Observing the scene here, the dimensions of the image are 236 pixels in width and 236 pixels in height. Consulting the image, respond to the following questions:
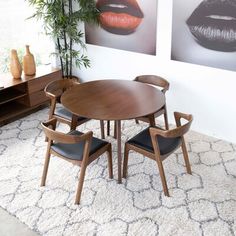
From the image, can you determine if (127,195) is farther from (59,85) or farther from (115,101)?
(59,85)

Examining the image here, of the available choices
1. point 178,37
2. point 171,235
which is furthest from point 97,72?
point 171,235

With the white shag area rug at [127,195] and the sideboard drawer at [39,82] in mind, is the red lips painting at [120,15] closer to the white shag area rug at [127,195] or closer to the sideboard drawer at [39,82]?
the sideboard drawer at [39,82]

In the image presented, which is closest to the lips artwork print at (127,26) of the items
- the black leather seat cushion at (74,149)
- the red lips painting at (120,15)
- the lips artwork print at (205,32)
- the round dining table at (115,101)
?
the red lips painting at (120,15)

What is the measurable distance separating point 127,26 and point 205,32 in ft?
3.30

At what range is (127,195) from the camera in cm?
264

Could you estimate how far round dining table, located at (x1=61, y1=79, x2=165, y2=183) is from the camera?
2.60 metres

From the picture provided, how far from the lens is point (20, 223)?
2355 millimetres

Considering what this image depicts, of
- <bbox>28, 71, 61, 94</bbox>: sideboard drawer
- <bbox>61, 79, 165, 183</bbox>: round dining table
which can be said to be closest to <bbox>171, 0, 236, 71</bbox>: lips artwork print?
<bbox>61, 79, 165, 183</bbox>: round dining table

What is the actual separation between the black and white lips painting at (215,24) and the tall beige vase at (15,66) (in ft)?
6.83

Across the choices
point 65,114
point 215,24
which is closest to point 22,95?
point 65,114

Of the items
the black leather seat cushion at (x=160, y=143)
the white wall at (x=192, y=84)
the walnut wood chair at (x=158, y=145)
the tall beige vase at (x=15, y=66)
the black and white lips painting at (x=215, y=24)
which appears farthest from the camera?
the tall beige vase at (x=15, y=66)

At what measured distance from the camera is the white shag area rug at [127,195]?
232 centimetres

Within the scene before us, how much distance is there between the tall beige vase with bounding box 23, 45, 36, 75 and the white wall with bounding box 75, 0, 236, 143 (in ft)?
3.46

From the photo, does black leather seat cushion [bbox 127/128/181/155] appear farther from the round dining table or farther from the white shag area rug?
the white shag area rug
